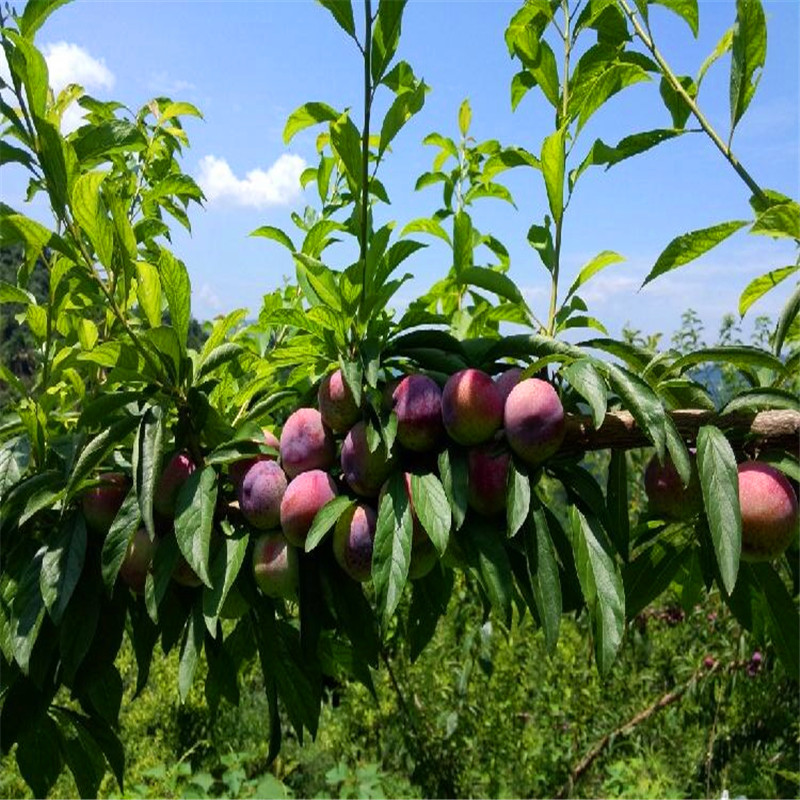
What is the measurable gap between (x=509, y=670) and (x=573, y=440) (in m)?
2.30

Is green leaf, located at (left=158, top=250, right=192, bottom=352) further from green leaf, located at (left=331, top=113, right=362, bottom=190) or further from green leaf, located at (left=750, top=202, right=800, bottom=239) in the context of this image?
green leaf, located at (left=750, top=202, right=800, bottom=239)

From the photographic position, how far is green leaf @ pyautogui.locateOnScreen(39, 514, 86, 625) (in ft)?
2.61

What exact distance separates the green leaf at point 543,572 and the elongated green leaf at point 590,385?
0.36 feet

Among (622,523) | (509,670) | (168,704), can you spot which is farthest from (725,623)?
(622,523)

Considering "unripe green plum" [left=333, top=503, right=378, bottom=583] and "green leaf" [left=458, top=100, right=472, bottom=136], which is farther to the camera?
"green leaf" [left=458, top=100, right=472, bottom=136]

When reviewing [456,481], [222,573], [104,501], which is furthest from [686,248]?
[104,501]

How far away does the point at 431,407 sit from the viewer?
73cm

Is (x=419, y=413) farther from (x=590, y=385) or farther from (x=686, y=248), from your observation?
(x=686, y=248)

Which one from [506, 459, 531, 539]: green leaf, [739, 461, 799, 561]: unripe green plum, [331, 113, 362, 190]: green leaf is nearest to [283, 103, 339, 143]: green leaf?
[331, 113, 362, 190]: green leaf

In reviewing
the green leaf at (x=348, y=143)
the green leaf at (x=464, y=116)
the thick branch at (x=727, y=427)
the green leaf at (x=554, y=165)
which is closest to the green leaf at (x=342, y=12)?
the green leaf at (x=348, y=143)

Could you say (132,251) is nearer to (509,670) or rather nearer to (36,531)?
(36,531)

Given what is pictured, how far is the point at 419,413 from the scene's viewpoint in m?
0.72

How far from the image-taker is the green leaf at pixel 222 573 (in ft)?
2.42

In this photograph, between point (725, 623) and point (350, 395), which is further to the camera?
point (725, 623)
